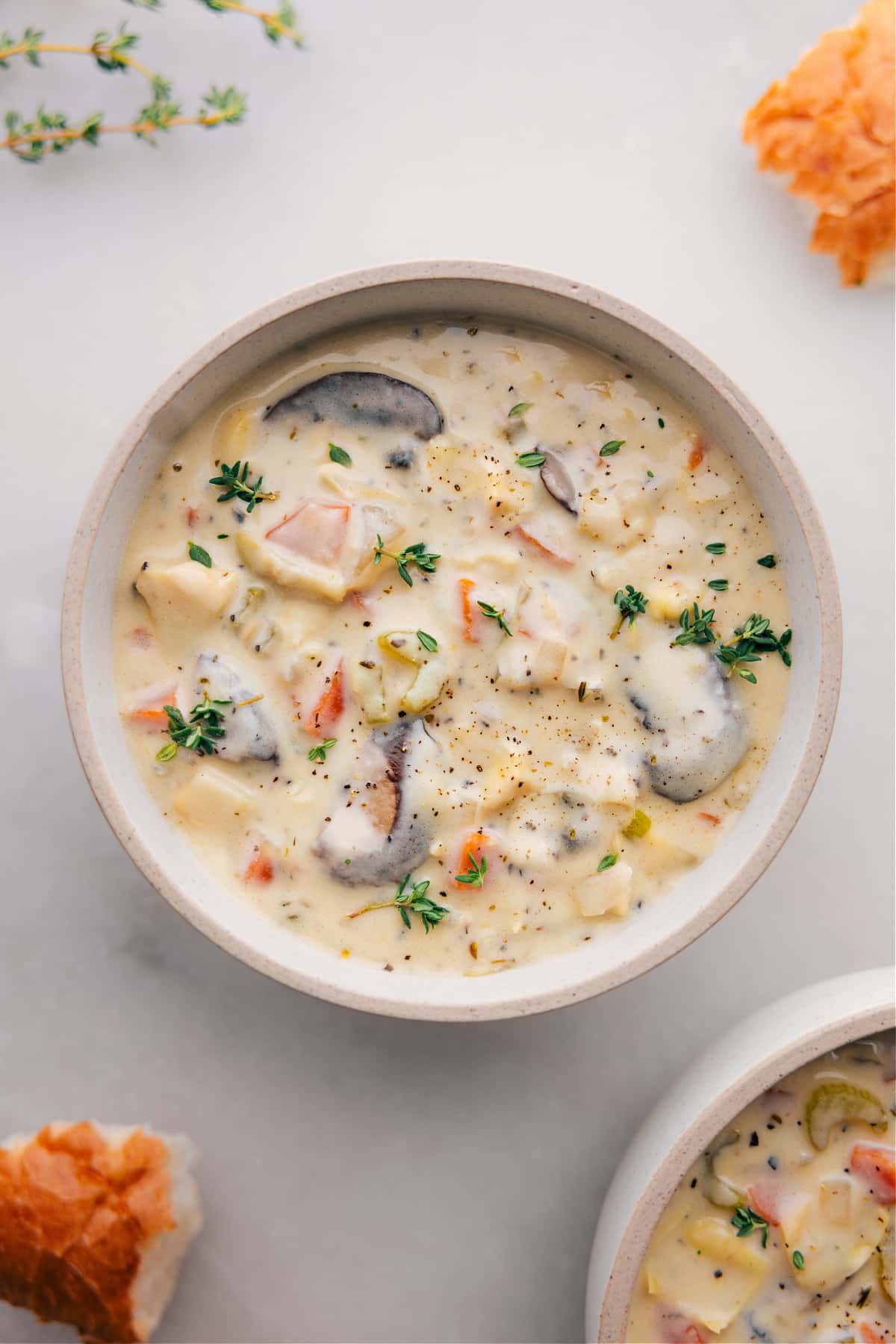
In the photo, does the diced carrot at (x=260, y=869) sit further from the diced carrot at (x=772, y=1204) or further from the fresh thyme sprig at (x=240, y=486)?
the diced carrot at (x=772, y=1204)

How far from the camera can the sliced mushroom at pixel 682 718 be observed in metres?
2.20

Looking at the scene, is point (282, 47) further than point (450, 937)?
Yes

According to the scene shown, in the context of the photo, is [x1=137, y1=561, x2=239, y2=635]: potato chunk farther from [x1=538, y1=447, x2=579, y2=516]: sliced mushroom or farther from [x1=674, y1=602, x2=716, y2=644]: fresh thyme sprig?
[x1=674, y1=602, x2=716, y2=644]: fresh thyme sprig

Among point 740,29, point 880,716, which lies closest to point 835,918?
point 880,716

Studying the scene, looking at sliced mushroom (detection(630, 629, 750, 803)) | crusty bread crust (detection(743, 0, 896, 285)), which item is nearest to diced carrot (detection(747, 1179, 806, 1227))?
sliced mushroom (detection(630, 629, 750, 803))

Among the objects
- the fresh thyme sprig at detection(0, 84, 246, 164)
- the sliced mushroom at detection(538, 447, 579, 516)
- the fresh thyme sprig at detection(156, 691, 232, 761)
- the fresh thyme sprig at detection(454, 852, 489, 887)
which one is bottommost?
the fresh thyme sprig at detection(454, 852, 489, 887)

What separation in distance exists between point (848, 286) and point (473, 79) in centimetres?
96

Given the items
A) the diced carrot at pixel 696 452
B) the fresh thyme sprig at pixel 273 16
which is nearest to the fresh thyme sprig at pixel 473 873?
the diced carrot at pixel 696 452

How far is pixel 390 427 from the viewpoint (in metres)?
2.21

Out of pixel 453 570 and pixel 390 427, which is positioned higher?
pixel 390 427

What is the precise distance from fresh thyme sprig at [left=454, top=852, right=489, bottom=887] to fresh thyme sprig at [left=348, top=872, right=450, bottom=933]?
7 centimetres

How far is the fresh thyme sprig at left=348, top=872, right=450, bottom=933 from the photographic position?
2.15m

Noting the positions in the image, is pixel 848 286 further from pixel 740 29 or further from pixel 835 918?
pixel 835 918

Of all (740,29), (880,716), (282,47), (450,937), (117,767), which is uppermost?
(740,29)
